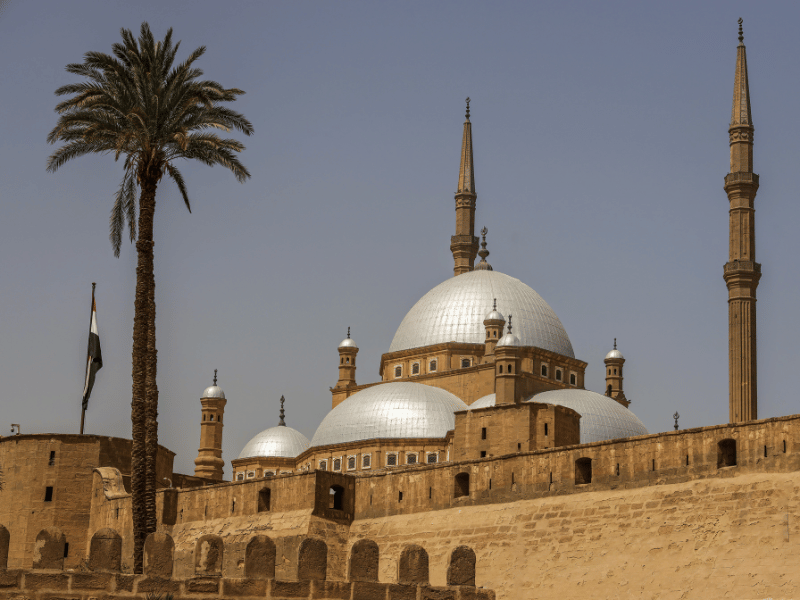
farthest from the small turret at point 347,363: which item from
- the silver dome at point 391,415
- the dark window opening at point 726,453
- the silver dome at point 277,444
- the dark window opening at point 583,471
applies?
the dark window opening at point 726,453

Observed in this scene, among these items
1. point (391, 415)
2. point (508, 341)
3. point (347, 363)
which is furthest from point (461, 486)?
point (347, 363)

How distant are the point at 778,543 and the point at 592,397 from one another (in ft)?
70.5

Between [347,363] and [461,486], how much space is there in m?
23.4

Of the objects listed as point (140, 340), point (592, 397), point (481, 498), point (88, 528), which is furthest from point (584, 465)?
point (592, 397)

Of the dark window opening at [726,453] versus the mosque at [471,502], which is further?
the dark window opening at [726,453]

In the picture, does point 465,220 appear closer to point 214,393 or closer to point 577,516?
point 214,393

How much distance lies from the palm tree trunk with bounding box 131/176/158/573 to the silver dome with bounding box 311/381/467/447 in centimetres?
1849

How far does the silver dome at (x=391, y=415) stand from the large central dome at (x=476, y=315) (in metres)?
4.49

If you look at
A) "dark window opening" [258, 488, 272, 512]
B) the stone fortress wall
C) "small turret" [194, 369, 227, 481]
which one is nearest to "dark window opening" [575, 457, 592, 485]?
the stone fortress wall

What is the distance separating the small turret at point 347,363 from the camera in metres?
51.6

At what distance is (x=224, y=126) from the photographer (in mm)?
25422

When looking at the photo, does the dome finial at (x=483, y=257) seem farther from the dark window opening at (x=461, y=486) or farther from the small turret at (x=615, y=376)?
the dark window opening at (x=461, y=486)

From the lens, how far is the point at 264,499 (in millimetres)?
31266

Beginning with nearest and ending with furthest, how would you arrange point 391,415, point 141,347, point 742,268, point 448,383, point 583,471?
1. point 141,347
2. point 583,471
3. point 742,268
4. point 391,415
5. point 448,383
